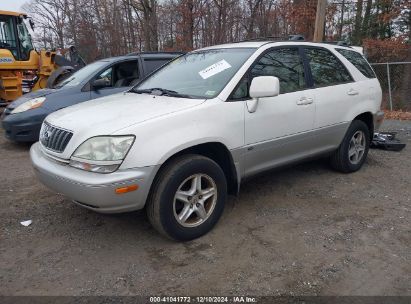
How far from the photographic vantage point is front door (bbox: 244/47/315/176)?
3.81 metres

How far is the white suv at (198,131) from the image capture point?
3.04 metres

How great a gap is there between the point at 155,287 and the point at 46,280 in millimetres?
868

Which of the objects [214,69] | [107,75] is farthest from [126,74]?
[214,69]

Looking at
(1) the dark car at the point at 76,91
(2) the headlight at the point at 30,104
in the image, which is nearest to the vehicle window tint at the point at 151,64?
(1) the dark car at the point at 76,91

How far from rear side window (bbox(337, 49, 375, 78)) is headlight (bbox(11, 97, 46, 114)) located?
5.25 meters

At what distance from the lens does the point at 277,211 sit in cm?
411

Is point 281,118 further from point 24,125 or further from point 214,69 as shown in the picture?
point 24,125

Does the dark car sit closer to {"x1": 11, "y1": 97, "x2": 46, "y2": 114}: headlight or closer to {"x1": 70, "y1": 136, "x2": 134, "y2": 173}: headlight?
{"x1": 11, "y1": 97, "x2": 46, "y2": 114}: headlight

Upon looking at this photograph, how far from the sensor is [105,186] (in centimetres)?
293

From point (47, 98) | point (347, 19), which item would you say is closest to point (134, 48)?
point (347, 19)

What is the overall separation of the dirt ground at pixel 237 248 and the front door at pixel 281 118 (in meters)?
0.60

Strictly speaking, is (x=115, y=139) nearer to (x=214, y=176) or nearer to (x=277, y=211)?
(x=214, y=176)

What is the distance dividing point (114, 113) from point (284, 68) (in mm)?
2018

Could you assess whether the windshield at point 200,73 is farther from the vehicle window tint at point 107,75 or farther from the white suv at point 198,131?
the vehicle window tint at point 107,75
